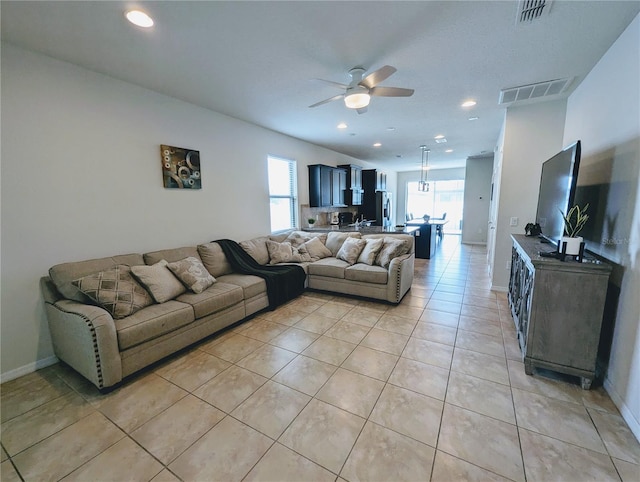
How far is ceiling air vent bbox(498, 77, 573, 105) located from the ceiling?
0.34 ft

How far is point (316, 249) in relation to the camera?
15.1 feet

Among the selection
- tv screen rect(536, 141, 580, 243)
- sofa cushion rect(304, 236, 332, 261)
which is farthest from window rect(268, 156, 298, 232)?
tv screen rect(536, 141, 580, 243)

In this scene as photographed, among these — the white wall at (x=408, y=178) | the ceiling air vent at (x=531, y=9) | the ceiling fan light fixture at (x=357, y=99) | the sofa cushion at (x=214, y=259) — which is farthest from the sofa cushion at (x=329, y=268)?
the white wall at (x=408, y=178)

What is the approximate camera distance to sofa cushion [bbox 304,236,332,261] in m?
4.55

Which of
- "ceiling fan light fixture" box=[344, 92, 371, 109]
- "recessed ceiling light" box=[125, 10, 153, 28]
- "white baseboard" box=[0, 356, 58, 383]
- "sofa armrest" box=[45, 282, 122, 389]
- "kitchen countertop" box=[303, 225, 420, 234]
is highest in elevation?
"recessed ceiling light" box=[125, 10, 153, 28]

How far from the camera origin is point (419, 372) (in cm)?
224

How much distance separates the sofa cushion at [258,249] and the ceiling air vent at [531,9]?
368cm

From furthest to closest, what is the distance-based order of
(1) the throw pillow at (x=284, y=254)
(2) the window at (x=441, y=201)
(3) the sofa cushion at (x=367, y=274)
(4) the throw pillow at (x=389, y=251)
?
(2) the window at (x=441, y=201)
(1) the throw pillow at (x=284, y=254)
(4) the throw pillow at (x=389, y=251)
(3) the sofa cushion at (x=367, y=274)

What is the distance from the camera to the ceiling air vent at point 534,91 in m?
2.92

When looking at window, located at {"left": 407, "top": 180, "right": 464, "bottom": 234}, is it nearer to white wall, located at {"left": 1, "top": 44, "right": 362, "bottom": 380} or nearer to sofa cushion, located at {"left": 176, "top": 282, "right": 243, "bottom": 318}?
white wall, located at {"left": 1, "top": 44, "right": 362, "bottom": 380}

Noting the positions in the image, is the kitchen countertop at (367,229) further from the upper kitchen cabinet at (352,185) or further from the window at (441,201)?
the window at (441,201)

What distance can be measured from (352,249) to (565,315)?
102 inches

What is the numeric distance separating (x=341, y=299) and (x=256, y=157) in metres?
2.75

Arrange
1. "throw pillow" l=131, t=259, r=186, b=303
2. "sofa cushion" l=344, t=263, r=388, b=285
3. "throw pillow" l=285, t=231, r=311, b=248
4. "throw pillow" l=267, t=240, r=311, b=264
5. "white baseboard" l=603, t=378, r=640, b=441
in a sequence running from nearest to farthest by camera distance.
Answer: "white baseboard" l=603, t=378, r=640, b=441, "throw pillow" l=131, t=259, r=186, b=303, "sofa cushion" l=344, t=263, r=388, b=285, "throw pillow" l=267, t=240, r=311, b=264, "throw pillow" l=285, t=231, r=311, b=248
